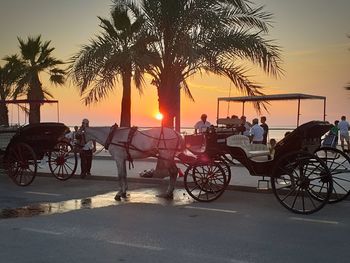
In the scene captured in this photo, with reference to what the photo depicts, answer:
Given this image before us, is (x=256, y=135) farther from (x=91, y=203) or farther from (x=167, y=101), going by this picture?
(x=91, y=203)

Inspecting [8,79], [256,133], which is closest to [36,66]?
[8,79]

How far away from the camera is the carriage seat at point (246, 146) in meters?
10.3

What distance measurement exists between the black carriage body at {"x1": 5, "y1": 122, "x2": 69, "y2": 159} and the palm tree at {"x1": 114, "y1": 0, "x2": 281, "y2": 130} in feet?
9.92

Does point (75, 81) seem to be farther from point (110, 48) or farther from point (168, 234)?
point (168, 234)

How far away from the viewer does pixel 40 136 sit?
13.5 metres

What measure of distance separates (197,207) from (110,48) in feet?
19.6

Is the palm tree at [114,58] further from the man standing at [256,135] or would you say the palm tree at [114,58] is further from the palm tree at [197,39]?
the man standing at [256,135]

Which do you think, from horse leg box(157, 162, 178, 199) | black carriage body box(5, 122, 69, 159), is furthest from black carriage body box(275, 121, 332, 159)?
black carriage body box(5, 122, 69, 159)

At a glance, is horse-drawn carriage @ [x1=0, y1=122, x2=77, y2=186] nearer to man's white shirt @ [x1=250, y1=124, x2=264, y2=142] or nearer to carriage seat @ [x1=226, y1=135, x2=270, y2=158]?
carriage seat @ [x1=226, y1=135, x2=270, y2=158]

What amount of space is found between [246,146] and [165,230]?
3806 millimetres

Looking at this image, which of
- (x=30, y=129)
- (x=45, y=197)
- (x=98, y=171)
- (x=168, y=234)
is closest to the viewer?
(x=168, y=234)

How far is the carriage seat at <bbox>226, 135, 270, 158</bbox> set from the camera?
10.3 metres

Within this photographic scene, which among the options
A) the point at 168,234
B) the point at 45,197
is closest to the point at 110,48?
the point at 45,197

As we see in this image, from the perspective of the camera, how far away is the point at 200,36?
13.9 meters
